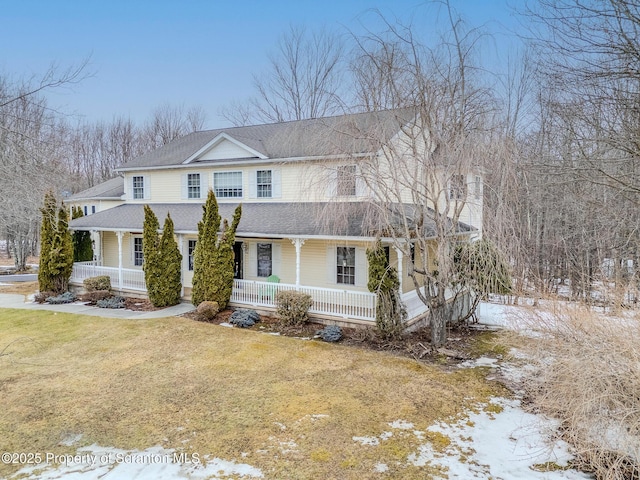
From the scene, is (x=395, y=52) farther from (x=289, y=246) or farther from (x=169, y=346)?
(x=169, y=346)

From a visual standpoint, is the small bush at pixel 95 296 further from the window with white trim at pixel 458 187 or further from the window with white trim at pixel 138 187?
the window with white trim at pixel 458 187

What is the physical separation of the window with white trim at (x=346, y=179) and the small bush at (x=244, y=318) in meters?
5.38

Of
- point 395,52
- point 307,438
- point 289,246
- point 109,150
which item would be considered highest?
point 109,150

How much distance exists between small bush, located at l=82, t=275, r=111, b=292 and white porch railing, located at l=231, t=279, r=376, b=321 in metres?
6.19

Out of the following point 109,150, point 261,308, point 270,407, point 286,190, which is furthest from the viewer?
point 109,150

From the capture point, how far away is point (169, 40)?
27859 millimetres

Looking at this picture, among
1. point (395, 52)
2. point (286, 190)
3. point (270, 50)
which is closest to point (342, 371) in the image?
point (395, 52)

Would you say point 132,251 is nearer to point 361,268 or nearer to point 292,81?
point 361,268

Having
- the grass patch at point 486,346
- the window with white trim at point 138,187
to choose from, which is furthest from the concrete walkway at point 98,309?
the grass patch at point 486,346

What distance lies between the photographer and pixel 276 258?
51.9 ft

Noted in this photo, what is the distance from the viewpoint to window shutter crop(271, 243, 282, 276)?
15.7 metres

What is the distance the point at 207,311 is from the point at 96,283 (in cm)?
654

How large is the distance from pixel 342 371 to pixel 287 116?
27.8 meters

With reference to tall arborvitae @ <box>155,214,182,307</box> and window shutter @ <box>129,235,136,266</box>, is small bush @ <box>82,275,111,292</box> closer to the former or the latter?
window shutter @ <box>129,235,136,266</box>
